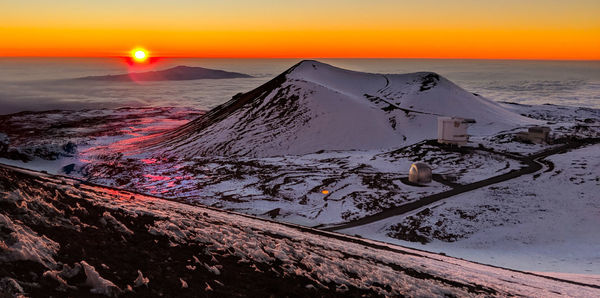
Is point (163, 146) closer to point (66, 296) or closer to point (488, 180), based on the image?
point (488, 180)

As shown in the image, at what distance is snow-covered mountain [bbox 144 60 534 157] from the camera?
Result: 261ft

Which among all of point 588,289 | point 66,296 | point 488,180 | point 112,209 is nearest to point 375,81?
point 488,180

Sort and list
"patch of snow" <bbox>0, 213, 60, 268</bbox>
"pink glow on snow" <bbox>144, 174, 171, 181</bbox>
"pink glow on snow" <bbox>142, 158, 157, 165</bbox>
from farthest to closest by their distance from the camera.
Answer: "pink glow on snow" <bbox>142, 158, 157, 165</bbox> < "pink glow on snow" <bbox>144, 174, 171, 181</bbox> < "patch of snow" <bbox>0, 213, 60, 268</bbox>

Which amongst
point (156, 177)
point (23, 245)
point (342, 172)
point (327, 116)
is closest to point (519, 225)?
point (342, 172)

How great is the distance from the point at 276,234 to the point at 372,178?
3611 centimetres

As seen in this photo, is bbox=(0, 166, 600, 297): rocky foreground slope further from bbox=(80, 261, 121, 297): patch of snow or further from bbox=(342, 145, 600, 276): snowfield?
bbox=(342, 145, 600, 276): snowfield

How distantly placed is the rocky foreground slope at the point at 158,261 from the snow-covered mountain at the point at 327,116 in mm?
57489

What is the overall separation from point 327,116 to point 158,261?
73155mm

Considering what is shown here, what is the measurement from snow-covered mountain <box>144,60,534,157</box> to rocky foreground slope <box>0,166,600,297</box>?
189 ft

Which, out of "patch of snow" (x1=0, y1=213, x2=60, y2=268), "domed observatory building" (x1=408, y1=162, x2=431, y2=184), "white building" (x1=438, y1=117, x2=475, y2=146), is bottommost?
"domed observatory building" (x1=408, y1=162, x2=431, y2=184)

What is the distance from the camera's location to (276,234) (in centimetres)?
2264

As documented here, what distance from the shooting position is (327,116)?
85625 millimetres

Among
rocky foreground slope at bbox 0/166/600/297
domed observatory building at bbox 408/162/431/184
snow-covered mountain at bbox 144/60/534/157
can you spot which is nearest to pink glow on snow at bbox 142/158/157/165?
snow-covered mountain at bbox 144/60/534/157

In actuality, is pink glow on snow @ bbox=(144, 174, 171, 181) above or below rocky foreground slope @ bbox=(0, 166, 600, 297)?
below
